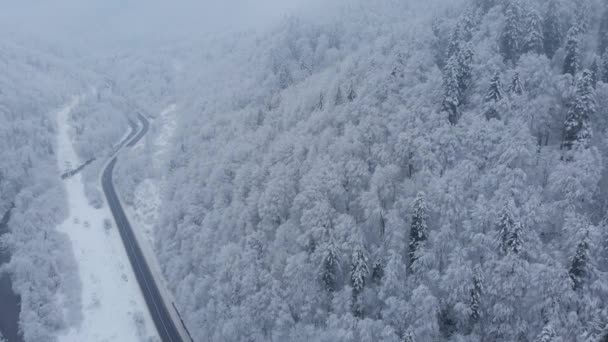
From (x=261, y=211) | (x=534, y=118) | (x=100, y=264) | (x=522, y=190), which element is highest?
(x=534, y=118)

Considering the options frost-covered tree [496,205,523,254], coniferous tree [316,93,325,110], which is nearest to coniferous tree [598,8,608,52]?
frost-covered tree [496,205,523,254]

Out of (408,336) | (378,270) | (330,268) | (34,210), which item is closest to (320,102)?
(330,268)

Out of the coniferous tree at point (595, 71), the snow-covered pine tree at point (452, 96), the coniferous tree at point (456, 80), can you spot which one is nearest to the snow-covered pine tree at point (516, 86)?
the coniferous tree at point (456, 80)

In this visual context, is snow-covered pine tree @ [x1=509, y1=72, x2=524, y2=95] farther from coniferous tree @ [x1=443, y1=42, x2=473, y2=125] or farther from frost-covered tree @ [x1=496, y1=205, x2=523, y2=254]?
frost-covered tree @ [x1=496, y1=205, x2=523, y2=254]

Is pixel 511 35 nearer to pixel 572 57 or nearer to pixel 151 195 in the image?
pixel 572 57

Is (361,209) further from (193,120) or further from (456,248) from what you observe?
(193,120)

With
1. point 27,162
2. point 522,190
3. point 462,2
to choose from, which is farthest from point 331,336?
point 27,162
